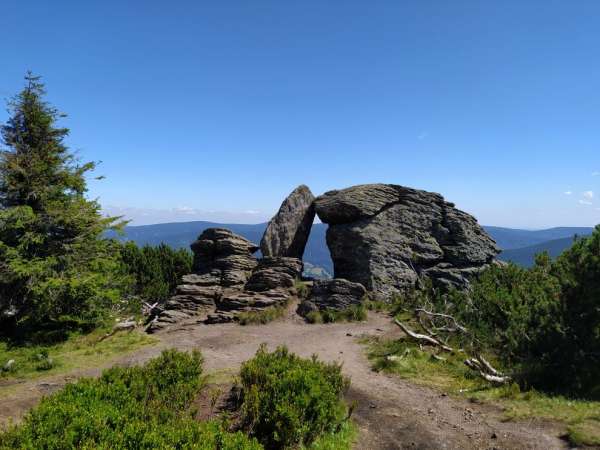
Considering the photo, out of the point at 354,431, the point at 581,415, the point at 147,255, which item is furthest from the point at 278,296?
the point at 581,415

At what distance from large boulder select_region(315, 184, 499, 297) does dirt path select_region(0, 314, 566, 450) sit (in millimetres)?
9949

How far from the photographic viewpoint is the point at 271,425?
8.84 meters

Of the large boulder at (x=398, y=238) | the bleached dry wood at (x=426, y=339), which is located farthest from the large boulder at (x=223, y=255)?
the bleached dry wood at (x=426, y=339)

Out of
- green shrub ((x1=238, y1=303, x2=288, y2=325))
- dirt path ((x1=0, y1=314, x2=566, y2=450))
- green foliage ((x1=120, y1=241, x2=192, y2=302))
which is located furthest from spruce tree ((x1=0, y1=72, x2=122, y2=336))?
green foliage ((x1=120, y1=241, x2=192, y2=302))

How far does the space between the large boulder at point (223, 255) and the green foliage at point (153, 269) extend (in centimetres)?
517

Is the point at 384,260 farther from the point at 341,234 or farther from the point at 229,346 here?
the point at 229,346

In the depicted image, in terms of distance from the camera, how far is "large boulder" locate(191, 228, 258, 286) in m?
29.1

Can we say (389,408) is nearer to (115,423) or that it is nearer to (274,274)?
(115,423)

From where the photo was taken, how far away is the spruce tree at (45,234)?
17.4 metres

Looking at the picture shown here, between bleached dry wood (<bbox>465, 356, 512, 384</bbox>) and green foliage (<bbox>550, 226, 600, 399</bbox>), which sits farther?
bleached dry wood (<bbox>465, 356, 512, 384</bbox>)

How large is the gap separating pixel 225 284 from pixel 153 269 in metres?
9.41

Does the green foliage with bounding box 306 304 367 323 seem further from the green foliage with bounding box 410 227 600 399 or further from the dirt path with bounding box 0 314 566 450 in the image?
the green foliage with bounding box 410 227 600 399

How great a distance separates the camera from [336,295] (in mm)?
25922

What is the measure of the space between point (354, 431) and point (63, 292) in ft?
48.8
